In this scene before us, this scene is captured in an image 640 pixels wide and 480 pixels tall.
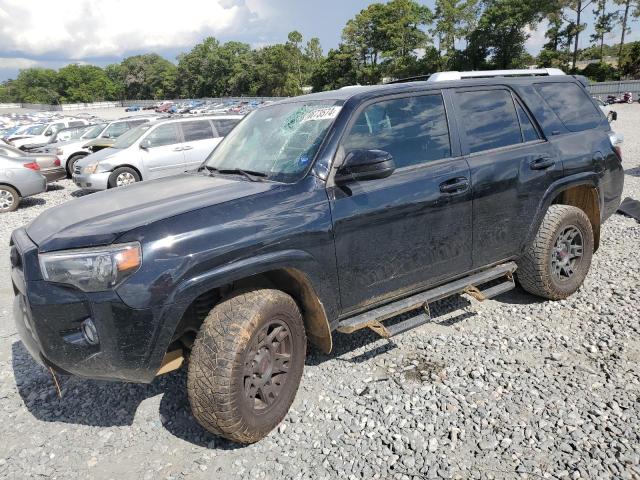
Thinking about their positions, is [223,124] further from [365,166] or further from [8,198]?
[365,166]

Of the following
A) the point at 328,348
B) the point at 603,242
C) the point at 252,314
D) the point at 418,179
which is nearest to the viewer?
the point at 252,314

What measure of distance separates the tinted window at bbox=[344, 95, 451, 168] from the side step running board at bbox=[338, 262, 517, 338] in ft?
3.19

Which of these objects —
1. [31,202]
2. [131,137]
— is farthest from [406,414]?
[31,202]

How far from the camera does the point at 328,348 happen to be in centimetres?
322

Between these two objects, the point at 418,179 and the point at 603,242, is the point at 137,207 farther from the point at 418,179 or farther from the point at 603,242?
the point at 603,242

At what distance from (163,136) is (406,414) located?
10294mm

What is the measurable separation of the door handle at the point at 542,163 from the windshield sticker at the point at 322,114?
1.78 m

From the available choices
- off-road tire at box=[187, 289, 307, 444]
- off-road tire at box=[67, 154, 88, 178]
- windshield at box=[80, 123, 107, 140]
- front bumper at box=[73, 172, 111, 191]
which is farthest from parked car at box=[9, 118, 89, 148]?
off-road tire at box=[187, 289, 307, 444]

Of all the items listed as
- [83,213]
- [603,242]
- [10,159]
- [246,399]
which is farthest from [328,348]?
[10,159]

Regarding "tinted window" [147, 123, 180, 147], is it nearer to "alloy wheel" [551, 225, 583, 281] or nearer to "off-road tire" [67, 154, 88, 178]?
"off-road tire" [67, 154, 88, 178]

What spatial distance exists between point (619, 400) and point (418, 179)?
1.89m

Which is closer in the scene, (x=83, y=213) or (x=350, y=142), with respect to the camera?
(x=83, y=213)

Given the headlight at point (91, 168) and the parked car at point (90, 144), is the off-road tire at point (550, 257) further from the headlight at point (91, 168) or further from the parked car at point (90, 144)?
the parked car at point (90, 144)

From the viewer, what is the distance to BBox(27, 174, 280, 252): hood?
2590 mm
